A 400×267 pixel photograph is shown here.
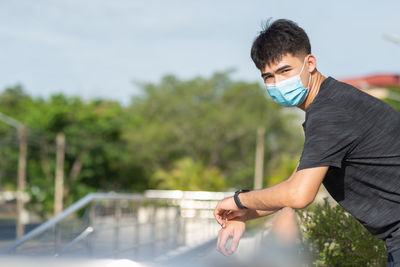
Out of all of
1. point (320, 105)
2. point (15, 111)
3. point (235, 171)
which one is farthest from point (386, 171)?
point (15, 111)

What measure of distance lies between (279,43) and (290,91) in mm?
187

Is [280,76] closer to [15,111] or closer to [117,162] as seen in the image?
[117,162]

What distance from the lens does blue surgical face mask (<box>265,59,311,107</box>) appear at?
2.16 meters

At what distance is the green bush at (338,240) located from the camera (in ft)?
13.1

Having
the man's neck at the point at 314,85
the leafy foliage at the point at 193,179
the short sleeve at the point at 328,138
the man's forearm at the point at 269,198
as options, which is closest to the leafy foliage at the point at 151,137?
the leafy foliage at the point at 193,179

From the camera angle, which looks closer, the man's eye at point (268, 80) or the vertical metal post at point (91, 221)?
the man's eye at point (268, 80)

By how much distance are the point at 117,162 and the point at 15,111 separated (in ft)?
51.2

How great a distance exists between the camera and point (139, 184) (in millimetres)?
49406

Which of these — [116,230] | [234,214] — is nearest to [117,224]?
[116,230]

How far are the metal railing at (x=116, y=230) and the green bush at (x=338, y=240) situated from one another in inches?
55.2

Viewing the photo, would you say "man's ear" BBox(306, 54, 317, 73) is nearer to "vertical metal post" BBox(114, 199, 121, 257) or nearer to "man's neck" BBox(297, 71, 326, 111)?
"man's neck" BBox(297, 71, 326, 111)

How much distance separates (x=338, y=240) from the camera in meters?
4.18

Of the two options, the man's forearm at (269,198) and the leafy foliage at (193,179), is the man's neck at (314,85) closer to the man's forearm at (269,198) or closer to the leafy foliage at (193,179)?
the man's forearm at (269,198)

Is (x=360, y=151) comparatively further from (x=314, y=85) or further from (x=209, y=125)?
(x=209, y=125)
